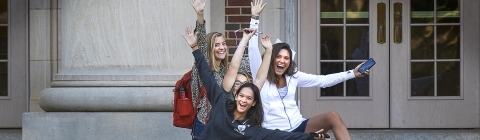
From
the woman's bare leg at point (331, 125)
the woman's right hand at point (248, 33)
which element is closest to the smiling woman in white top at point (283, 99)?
the woman's bare leg at point (331, 125)

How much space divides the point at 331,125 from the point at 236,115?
905 millimetres

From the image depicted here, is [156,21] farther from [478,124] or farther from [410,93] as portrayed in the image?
[478,124]

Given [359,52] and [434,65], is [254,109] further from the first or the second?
[434,65]

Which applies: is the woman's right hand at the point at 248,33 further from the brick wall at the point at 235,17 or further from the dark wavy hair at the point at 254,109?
the brick wall at the point at 235,17

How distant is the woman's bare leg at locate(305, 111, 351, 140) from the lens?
7.44m

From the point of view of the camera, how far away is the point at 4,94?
10.8 m

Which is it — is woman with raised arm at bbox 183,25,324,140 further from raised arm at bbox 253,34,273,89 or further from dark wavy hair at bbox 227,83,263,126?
raised arm at bbox 253,34,273,89

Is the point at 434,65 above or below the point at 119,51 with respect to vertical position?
below

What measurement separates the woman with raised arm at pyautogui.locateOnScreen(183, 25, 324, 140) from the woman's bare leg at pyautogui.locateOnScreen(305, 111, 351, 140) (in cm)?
66

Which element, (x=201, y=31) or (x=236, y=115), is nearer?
(x=236, y=115)

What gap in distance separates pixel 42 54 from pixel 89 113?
120 centimetres

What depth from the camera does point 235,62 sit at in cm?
703

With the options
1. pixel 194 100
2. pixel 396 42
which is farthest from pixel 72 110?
pixel 396 42

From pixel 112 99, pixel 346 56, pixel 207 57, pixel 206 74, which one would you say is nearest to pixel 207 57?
pixel 207 57
